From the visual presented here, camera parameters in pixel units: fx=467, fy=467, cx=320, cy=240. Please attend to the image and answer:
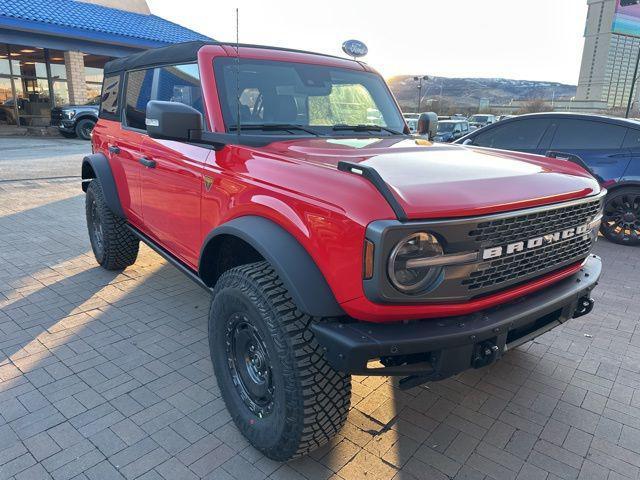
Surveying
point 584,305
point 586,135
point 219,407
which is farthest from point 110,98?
point 586,135

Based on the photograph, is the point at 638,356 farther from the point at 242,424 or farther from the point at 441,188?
the point at 242,424

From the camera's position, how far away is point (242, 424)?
2439mm

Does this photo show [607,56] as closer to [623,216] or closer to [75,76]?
[75,76]

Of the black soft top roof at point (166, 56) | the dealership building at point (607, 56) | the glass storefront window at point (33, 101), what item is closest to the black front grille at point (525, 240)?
the black soft top roof at point (166, 56)

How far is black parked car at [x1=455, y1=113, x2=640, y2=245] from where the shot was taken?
6250 mm

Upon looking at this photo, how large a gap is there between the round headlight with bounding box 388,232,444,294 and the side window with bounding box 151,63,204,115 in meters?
1.72

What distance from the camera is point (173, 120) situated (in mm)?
2461

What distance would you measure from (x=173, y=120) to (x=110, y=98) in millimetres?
2712

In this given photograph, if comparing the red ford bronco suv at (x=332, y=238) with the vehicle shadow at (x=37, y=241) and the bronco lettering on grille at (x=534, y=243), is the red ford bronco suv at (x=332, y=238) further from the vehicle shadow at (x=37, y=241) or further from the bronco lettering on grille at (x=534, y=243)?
the vehicle shadow at (x=37, y=241)

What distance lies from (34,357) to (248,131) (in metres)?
2.16

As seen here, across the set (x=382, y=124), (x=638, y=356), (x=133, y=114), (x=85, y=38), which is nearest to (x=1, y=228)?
(x=133, y=114)

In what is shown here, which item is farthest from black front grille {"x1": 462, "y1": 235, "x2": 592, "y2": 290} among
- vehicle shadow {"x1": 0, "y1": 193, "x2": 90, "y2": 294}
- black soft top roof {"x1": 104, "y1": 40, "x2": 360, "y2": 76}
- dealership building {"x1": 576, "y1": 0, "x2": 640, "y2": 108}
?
dealership building {"x1": 576, "y1": 0, "x2": 640, "y2": 108}

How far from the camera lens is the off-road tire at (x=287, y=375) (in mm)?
2012

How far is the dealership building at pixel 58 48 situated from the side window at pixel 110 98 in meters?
15.9
